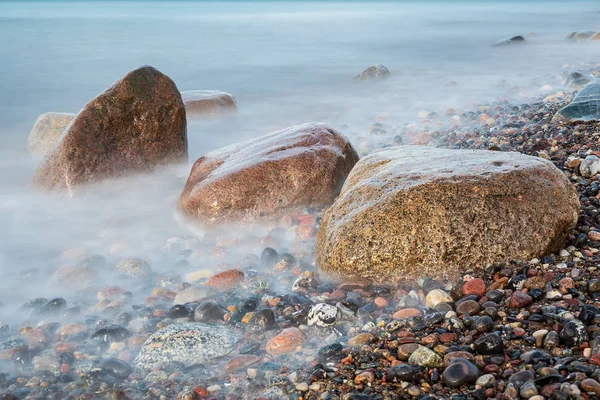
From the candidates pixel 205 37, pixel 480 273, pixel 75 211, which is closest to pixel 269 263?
pixel 480 273

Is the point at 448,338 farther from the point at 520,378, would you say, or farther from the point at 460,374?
the point at 520,378

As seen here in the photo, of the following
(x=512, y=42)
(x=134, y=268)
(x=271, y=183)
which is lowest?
(x=134, y=268)

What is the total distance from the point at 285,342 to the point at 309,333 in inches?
7.7

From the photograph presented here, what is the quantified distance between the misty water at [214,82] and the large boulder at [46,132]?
23 centimetres

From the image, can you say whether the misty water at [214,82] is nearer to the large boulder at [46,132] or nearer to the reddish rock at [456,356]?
the large boulder at [46,132]

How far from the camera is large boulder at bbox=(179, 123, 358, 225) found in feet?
17.5

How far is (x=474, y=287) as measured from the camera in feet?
11.4

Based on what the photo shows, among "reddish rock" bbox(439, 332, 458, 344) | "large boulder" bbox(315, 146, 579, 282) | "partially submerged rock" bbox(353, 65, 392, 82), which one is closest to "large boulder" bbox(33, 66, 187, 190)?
"large boulder" bbox(315, 146, 579, 282)

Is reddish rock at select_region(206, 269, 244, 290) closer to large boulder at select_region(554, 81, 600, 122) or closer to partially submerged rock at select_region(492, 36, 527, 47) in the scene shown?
large boulder at select_region(554, 81, 600, 122)

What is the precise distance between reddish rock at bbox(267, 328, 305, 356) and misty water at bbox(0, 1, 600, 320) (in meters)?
1.69

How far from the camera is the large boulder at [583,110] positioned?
606 centimetres

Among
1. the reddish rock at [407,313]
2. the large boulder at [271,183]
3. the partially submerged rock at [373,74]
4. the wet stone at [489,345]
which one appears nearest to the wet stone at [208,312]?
the reddish rock at [407,313]

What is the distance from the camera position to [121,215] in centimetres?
614

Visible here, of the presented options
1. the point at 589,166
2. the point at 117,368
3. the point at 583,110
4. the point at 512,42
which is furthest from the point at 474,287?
the point at 512,42
